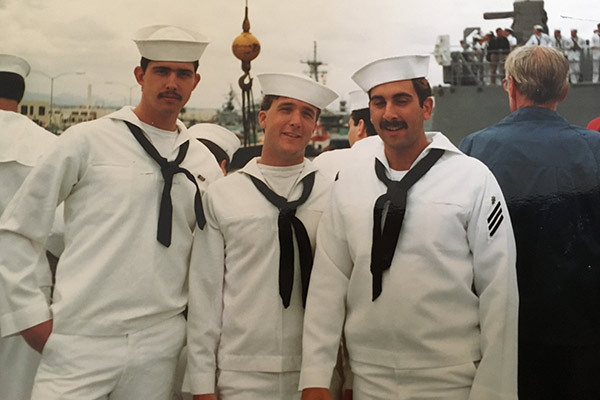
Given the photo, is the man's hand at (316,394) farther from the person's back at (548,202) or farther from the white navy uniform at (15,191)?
the white navy uniform at (15,191)

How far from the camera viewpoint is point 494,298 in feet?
5.00

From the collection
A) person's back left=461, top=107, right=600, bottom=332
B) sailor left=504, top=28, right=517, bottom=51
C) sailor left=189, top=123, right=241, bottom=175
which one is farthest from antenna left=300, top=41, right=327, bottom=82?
sailor left=504, top=28, right=517, bottom=51

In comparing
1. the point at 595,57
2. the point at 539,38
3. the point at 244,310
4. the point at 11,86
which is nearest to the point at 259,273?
the point at 244,310

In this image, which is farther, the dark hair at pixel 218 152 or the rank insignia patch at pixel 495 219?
the dark hair at pixel 218 152

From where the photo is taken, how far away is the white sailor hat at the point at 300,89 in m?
1.75

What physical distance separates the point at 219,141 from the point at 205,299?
60cm

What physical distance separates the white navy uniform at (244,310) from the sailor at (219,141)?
26 centimetres

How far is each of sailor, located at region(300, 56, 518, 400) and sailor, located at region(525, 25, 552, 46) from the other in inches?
20.9

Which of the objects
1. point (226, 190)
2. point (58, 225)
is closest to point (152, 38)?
point (226, 190)

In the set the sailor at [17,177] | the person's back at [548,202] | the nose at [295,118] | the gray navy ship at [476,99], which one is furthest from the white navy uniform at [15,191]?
the person's back at [548,202]

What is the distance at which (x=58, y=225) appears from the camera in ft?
5.57

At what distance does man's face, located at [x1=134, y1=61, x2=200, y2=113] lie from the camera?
174cm

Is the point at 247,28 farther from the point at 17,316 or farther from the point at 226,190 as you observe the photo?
the point at 17,316

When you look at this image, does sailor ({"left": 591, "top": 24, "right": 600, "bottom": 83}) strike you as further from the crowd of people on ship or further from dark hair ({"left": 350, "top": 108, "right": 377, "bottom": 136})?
dark hair ({"left": 350, "top": 108, "right": 377, "bottom": 136})
